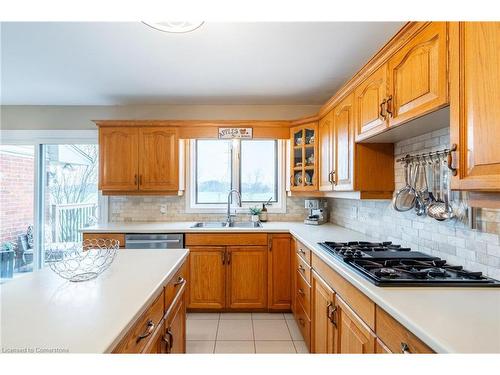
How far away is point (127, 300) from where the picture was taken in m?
1.04

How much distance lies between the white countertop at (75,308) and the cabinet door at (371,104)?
1535mm

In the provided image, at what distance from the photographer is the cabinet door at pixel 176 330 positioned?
1414 mm

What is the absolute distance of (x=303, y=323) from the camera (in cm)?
244

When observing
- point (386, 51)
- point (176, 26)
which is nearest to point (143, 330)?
point (176, 26)

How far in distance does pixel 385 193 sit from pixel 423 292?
1.21 m

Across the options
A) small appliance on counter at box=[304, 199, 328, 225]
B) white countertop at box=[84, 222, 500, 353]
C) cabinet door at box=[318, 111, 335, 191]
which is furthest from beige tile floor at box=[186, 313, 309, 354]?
cabinet door at box=[318, 111, 335, 191]

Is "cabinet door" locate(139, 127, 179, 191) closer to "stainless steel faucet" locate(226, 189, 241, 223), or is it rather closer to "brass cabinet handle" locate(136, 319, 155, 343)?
"stainless steel faucet" locate(226, 189, 241, 223)

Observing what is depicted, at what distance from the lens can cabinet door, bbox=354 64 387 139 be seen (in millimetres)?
1727

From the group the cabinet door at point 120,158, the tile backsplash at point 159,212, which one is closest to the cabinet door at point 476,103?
the tile backsplash at point 159,212

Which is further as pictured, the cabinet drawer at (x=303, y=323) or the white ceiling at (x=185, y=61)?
the cabinet drawer at (x=303, y=323)

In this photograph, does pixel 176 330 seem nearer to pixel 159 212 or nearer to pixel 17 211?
pixel 159 212

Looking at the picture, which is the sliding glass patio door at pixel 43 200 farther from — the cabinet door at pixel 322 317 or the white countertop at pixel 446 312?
the white countertop at pixel 446 312

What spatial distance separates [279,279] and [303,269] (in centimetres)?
62
